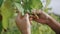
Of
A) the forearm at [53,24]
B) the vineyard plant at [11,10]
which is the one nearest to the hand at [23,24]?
the vineyard plant at [11,10]

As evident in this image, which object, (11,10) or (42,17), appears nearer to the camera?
(11,10)

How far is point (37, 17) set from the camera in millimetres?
616

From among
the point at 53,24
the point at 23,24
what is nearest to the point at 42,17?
the point at 53,24

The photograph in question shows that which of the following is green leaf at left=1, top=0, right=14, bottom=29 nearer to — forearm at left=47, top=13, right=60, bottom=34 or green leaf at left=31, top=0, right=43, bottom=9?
green leaf at left=31, top=0, right=43, bottom=9

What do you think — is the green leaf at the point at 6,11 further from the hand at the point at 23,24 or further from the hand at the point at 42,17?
the hand at the point at 42,17

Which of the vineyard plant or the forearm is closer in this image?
the vineyard plant

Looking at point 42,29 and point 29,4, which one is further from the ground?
point 29,4

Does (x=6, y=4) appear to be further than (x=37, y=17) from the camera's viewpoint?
No

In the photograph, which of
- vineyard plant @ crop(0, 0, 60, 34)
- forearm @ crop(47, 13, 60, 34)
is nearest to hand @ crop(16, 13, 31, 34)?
vineyard plant @ crop(0, 0, 60, 34)

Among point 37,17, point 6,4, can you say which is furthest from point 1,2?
point 37,17

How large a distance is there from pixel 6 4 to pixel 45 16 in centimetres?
19

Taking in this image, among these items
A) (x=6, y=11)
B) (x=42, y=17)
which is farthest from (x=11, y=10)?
(x=42, y=17)

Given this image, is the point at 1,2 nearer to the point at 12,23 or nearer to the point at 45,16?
the point at 12,23

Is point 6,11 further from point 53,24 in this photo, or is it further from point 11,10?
point 53,24
